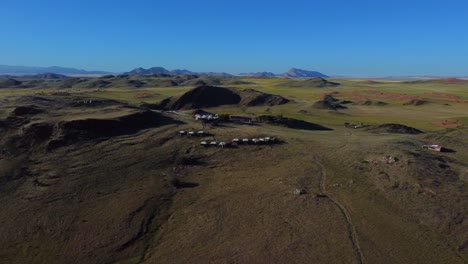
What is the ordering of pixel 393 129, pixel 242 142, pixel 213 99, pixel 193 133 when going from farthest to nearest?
pixel 213 99 → pixel 393 129 → pixel 193 133 → pixel 242 142

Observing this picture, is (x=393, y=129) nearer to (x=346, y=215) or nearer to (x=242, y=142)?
(x=242, y=142)

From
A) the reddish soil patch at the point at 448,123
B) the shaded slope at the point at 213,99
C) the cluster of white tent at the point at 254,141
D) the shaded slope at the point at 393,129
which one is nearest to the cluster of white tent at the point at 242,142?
the cluster of white tent at the point at 254,141

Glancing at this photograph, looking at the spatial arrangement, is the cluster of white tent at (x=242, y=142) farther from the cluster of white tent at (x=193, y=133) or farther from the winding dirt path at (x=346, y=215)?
the winding dirt path at (x=346, y=215)

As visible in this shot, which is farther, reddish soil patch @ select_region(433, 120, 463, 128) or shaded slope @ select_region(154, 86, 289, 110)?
shaded slope @ select_region(154, 86, 289, 110)

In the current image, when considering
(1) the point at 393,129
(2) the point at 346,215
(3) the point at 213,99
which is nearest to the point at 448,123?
(1) the point at 393,129

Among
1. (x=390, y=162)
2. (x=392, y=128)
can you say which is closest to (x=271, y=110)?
(x=392, y=128)

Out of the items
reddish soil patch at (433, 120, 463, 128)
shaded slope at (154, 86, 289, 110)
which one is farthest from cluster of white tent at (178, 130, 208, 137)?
reddish soil patch at (433, 120, 463, 128)

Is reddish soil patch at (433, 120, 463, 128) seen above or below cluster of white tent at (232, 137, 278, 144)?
below

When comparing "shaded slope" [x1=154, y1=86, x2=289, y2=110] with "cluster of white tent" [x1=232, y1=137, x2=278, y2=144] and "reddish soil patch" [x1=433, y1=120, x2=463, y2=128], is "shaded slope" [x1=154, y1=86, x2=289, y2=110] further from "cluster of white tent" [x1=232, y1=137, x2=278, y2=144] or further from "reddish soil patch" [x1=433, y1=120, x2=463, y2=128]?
"cluster of white tent" [x1=232, y1=137, x2=278, y2=144]

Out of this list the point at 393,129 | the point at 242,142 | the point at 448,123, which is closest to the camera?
the point at 242,142

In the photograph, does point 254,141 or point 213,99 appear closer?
point 254,141

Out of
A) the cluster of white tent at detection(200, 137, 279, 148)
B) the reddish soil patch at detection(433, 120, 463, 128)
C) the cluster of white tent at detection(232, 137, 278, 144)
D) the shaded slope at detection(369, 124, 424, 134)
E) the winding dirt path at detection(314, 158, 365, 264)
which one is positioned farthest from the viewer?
the reddish soil patch at detection(433, 120, 463, 128)
